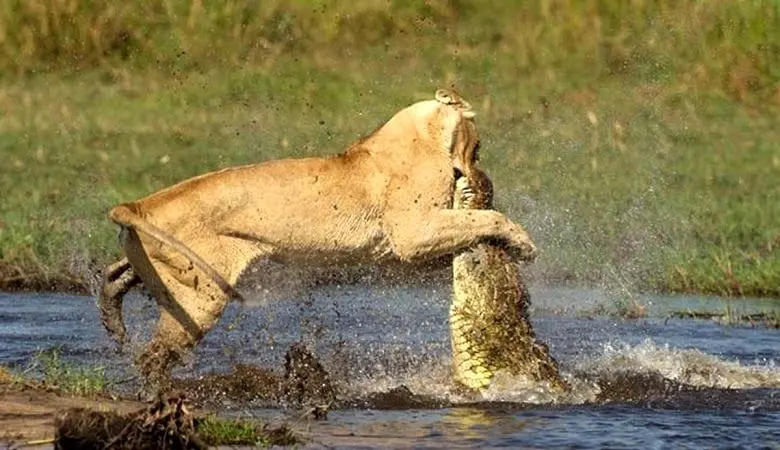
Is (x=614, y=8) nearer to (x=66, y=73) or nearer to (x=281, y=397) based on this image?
(x=66, y=73)

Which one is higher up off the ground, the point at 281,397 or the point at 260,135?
the point at 260,135

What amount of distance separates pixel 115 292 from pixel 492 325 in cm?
153

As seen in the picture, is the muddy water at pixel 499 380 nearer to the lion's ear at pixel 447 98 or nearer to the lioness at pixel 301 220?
the lioness at pixel 301 220

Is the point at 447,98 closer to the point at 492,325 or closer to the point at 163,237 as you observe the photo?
the point at 492,325

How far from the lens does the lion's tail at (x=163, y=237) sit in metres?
8.01

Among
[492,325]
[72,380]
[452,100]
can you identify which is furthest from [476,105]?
[72,380]

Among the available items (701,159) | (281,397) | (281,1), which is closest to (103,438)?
(281,397)

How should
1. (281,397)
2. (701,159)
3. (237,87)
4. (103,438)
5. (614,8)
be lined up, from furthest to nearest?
(614,8)
(237,87)
(701,159)
(281,397)
(103,438)

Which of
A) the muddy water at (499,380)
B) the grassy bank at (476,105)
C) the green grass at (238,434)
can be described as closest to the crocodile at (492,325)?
the muddy water at (499,380)

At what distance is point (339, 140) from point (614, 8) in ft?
10.7

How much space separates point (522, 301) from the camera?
8633 millimetres

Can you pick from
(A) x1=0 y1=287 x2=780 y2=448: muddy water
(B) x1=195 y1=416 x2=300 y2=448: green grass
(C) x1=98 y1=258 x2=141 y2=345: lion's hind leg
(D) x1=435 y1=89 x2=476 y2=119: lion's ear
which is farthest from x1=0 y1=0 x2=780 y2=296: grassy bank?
(B) x1=195 y1=416 x2=300 y2=448: green grass

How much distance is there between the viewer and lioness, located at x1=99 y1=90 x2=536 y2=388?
830cm

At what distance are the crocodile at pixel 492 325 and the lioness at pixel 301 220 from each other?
107 mm
